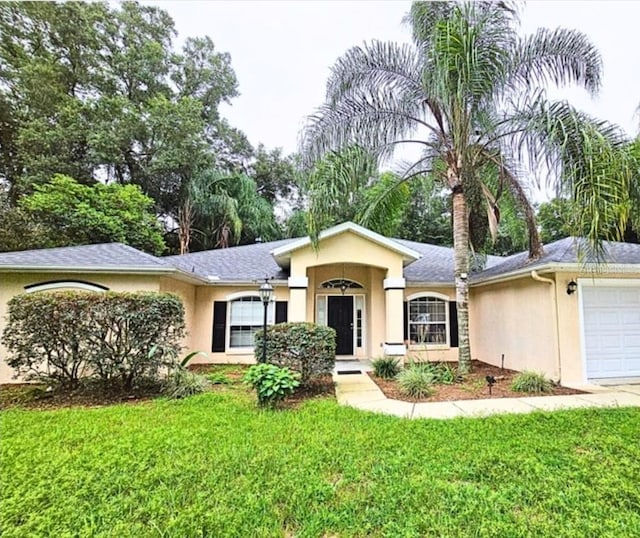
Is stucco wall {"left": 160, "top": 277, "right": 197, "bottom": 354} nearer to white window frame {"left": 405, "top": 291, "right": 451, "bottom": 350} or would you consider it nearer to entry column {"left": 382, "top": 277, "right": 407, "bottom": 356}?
entry column {"left": 382, "top": 277, "right": 407, "bottom": 356}

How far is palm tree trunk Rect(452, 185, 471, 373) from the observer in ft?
28.3

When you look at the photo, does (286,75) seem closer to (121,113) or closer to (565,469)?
(121,113)

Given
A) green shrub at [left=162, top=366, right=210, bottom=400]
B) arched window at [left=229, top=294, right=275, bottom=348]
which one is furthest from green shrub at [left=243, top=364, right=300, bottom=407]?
arched window at [left=229, top=294, right=275, bottom=348]

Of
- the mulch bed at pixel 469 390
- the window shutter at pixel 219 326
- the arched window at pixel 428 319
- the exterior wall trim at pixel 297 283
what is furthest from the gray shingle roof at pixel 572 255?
the window shutter at pixel 219 326

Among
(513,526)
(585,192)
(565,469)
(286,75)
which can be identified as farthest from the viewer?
(286,75)

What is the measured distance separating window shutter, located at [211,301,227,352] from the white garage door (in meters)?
10.2

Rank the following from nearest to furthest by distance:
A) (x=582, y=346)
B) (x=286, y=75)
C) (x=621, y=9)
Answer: (x=621, y=9) < (x=582, y=346) < (x=286, y=75)

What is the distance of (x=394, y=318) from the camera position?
10.0m

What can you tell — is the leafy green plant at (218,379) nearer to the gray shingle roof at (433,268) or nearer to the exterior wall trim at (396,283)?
the exterior wall trim at (396,283)

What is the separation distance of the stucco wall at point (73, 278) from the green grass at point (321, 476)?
3754mm

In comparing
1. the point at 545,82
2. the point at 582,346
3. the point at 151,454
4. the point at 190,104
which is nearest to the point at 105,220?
the point at 190,104

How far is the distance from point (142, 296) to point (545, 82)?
10751 mm

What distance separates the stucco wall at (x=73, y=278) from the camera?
8531 millimetres

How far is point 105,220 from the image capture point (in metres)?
15.3
